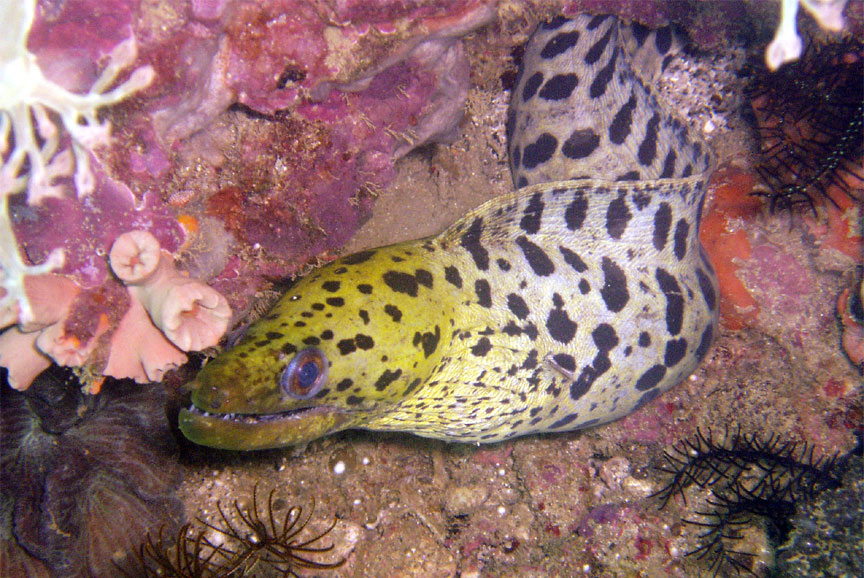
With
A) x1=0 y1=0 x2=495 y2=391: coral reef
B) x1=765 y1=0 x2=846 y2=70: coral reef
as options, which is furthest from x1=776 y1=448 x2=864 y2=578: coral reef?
x1=0 y1=0 x2=495 y2=391: coral reef

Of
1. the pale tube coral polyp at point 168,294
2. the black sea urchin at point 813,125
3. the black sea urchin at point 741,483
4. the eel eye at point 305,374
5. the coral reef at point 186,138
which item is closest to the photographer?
the coral reef at point 186,138

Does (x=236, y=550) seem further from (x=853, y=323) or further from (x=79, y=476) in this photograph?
(x=853, y=323)

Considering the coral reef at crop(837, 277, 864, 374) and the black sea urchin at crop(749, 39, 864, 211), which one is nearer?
the black sea urchin at crop(749, 39, 864, 211)

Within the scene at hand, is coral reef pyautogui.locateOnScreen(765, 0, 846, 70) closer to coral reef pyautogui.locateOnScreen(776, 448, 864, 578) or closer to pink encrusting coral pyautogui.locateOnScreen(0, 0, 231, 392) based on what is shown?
pink encrusting coral pyautogui.locateOnScreen(0, 0, 231, 392)

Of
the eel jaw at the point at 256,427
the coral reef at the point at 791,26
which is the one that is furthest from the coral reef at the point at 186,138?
the coral reef at the point at 791,26

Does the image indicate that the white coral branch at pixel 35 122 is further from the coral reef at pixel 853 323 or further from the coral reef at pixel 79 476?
the coral reef at pixel 853 323

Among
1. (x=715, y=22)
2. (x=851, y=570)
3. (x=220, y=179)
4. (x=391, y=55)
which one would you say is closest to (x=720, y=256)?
(x=715, y=22)

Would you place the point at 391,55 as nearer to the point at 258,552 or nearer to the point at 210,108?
the point at 210,108

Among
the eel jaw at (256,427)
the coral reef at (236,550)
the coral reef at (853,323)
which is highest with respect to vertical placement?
the coral reef at (853,323)
